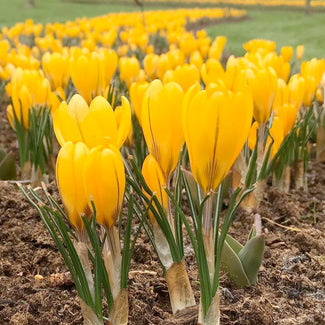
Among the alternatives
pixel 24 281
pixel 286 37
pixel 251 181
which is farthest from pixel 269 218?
pixel 286 37

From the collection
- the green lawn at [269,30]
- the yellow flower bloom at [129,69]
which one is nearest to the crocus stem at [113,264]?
the yellow flower bloom at [129,69]

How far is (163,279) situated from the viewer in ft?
4.90

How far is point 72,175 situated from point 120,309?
1.13 feet

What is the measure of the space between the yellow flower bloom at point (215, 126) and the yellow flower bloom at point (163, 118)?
0.11 m

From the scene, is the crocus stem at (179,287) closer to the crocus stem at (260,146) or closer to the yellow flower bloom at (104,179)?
the yellow flower bloom at (104,179)

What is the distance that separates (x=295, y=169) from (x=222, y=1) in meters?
24.7

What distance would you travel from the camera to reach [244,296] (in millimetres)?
1400

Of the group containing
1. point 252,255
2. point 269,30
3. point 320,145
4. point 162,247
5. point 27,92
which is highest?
point 27,92

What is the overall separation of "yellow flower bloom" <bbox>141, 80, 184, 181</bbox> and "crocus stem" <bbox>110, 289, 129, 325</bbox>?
30cm

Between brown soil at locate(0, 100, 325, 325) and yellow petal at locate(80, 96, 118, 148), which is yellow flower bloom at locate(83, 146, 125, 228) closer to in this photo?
yellow petal at locate(80, 96, 118, 148)

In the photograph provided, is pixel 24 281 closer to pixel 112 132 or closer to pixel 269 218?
pixel 112 132

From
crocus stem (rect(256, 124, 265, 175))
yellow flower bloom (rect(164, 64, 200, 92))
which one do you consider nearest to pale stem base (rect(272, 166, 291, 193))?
crocus stem (rect(256, 124, 265, 175))

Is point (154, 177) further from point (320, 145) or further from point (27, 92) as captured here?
point (320, 145)

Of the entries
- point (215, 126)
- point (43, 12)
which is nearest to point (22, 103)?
point (215, 126)
